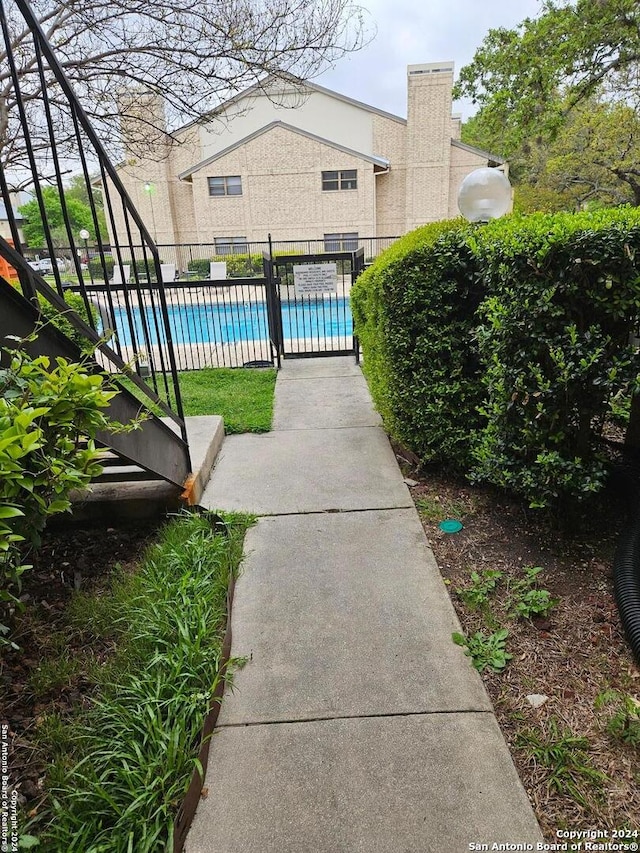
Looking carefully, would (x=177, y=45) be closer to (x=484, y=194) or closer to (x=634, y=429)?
(x=484, y=194)

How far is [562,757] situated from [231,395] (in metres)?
5.00

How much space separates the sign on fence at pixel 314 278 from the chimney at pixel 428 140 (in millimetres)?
20595

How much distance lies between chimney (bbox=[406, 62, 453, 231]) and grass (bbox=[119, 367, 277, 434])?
2221 cm

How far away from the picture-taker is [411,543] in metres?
3.00

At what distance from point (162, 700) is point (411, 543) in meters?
1.62

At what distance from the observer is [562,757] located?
1704 mm

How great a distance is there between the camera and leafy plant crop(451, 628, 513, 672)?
2.11m

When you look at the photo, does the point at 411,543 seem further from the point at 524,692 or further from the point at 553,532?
the point at 524,692

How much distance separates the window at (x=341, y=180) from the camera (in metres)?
24.8

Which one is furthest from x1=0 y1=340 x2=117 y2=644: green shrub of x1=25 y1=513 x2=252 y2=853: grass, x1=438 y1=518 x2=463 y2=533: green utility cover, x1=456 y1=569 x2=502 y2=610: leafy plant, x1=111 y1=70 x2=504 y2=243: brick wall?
x1=111 y1=70 x2=504 y2=243: brick wall

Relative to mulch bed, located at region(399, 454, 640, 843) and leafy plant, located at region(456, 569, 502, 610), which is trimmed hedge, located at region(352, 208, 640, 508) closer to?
mulch bed, located at region(399, 454, 640, 843)

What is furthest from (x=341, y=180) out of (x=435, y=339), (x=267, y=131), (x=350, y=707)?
(x=350, y=707)

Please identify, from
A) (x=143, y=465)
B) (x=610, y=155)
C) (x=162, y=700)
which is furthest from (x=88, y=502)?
(x=610, y=155)

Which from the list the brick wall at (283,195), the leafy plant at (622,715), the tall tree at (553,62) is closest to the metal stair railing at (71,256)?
the leafy plant at (622,715)
